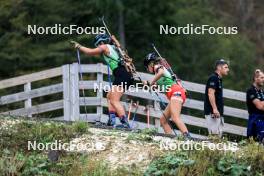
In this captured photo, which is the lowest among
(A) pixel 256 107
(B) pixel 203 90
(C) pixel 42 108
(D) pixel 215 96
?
(A) pixel 256 107

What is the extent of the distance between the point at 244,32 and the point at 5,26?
1792 centimetres

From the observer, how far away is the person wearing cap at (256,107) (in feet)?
41.1

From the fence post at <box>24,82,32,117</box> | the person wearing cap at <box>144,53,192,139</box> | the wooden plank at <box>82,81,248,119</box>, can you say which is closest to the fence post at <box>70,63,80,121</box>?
the wooden plank at <box>82,81,248,119</box>

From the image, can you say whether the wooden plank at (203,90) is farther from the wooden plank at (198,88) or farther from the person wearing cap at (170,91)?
the person wearing cap at (170,91)

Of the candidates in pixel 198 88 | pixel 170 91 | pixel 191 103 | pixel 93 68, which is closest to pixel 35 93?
pixel 93 68

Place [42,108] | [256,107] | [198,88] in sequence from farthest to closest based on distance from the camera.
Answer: [42,108]
[198,88]
[256,107]

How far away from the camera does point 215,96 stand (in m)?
12.9

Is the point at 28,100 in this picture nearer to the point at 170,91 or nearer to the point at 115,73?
the point at 115,73

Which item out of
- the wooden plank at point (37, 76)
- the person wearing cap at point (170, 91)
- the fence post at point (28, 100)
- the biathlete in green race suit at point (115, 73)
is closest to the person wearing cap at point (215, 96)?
the person wearing cap at point (170, 91)

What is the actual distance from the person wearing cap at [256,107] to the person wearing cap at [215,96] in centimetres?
49

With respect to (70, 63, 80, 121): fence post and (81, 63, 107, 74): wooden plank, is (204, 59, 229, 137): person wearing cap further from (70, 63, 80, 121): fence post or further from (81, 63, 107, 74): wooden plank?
(70, 63, 80, 121): fence post

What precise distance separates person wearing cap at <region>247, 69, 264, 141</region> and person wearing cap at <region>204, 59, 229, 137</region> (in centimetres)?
49

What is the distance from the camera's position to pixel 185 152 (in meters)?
10.4

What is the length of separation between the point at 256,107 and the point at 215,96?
69cm
